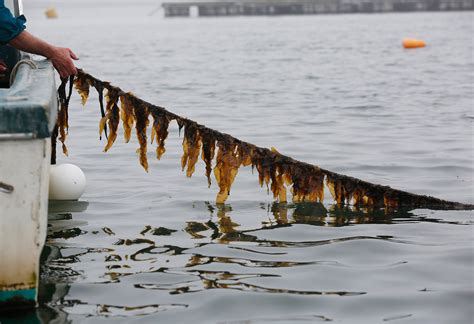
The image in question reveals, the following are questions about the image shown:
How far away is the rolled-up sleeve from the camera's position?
6.12m

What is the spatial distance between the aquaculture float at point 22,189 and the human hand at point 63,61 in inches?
67.6

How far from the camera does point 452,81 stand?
19984 mm

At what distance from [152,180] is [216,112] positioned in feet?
19.7

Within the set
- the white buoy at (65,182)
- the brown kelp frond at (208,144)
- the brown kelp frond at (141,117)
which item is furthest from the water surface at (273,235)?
the brown kelp frond at (141,117)

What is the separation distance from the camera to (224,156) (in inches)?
292

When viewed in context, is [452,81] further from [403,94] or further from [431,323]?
[431,323]

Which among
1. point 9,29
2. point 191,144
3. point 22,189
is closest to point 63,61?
point 9,29

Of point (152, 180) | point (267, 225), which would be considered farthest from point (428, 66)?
point (267, 225)

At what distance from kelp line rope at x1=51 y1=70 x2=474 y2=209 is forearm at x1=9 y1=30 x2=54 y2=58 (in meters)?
0.78

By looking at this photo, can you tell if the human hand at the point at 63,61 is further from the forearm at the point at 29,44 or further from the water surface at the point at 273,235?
the water surface at the point at 273,235

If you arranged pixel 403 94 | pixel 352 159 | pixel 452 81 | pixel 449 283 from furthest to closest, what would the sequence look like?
pixel 452 81
pixel 403 94
pixel 352 159
pixel 449 283

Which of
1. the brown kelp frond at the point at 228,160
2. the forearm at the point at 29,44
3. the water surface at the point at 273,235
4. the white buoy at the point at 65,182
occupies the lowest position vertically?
the water surface at the point at 273,235

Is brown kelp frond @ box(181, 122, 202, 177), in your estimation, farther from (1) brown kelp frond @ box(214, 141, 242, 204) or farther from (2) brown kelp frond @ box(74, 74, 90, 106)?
(2) brown kelp frond @ box(74, 74, 90, 106)

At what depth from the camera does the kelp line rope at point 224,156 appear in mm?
7438
